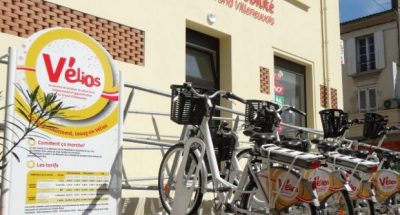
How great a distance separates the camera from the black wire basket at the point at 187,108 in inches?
188

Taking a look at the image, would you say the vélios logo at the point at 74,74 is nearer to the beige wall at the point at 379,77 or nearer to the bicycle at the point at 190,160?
the bicycle at the point at 190,160

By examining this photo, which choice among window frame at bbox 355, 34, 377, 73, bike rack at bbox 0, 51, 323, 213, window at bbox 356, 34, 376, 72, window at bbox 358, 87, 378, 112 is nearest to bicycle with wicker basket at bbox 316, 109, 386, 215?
bike rack at bbox 0, 51, 323, 213

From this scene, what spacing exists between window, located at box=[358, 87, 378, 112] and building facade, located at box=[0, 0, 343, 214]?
616 inches

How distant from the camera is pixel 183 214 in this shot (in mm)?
4832

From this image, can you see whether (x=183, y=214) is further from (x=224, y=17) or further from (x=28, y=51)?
(x=224, y=17)

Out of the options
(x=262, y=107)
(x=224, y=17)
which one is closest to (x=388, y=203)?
(x=262, y=107)

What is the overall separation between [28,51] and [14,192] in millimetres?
1075

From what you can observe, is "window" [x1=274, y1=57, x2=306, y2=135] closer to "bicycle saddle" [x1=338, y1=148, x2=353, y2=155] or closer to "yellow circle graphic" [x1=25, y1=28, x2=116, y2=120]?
"bicycle saddle" [x1=338, y1=148, x2=353, y2=155]

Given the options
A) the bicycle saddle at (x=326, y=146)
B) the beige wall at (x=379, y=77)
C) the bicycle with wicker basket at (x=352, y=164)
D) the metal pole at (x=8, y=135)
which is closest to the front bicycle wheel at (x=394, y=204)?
the bicycle with wicker basket at (x=352, y=164)

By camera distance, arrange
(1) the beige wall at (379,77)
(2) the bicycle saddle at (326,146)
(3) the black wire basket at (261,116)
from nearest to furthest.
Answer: (3) the black wire basket at (261,116) → (2) the bicycle saddle at (326,146) → (1) the beige wall at (379,77)

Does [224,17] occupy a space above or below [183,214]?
above

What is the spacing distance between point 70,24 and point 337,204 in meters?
3.27

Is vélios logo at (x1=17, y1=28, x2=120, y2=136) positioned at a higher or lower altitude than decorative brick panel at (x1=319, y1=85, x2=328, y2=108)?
lower

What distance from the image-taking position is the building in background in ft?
81.5
